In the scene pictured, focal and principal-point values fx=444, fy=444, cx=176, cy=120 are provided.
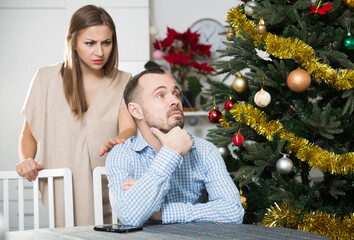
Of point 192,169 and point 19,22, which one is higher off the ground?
point 19,22

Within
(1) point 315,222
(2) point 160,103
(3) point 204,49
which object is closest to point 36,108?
(2) point 160,103

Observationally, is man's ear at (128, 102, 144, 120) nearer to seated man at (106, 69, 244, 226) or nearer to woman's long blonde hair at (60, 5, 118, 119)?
seated man at (106, 69, 244, 226)

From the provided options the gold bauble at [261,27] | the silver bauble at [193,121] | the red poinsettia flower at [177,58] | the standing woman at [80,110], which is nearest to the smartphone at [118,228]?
the standing woman at [80,110]

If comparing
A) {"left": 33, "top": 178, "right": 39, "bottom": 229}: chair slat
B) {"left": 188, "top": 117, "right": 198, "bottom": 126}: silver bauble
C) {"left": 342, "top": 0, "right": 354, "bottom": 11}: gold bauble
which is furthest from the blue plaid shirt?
{"left": 188, "top": 117, "right": 198, "bottom": 126}: silver bauble

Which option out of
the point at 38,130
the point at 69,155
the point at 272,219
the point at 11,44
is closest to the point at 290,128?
the point at 272,219

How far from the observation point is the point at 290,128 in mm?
1689

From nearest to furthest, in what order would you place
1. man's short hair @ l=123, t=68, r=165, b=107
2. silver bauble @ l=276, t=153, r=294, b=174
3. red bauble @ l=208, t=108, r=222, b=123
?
man's short hair @ l=123, t=68, r=165, b=107 → silver bauble @ l=276, t=153, r=294, b=174 → red bauble @ l=208, t=108, r=222, b=123

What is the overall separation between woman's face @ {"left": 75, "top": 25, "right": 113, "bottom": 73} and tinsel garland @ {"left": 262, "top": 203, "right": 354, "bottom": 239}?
2.81 ft

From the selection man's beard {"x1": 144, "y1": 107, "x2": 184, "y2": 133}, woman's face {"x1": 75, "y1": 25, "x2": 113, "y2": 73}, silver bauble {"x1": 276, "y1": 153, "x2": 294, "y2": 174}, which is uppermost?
woman's face {"x1": 75, "y1": 25, "x2": 113, "y2": 73}

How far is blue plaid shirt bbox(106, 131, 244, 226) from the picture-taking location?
1072 mm

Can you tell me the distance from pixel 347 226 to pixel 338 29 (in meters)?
0.73

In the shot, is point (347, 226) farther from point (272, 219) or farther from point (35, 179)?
point (35, 179)

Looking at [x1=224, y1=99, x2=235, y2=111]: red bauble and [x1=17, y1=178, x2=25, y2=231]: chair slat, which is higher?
[x1=224, y1=99, x2=235, y2=111]: red bauble

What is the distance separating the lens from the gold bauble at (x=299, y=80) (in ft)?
5.21
